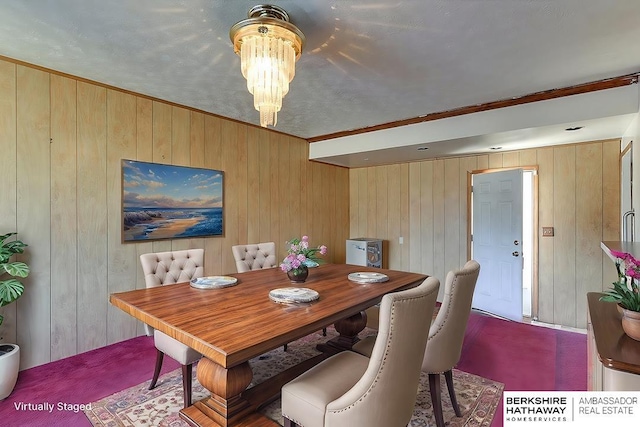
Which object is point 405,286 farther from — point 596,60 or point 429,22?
point 596,60

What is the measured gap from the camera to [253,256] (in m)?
3.23

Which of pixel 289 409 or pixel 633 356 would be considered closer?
pixel 633 356

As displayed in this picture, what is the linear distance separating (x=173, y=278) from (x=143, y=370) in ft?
2.69

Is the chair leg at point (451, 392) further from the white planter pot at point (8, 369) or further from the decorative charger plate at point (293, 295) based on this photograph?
the white planter pot at point (8, 369)

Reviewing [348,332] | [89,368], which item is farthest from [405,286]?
[89,368]

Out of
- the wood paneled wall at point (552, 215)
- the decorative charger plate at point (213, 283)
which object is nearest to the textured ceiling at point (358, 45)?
the wood paneled wall at point (552, 215)

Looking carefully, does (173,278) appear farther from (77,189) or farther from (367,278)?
(367,278)

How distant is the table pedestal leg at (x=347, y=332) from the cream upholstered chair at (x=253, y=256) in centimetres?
112

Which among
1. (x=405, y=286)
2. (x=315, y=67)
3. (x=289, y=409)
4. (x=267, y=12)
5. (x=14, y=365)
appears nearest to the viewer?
(x=289, y=409)

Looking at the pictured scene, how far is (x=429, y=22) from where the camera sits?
1.88 meters

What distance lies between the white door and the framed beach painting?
366 cm

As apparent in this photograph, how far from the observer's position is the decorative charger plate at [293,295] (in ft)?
5.72

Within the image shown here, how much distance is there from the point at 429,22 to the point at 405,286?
5.96 feet

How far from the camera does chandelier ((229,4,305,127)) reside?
68.2 inches
